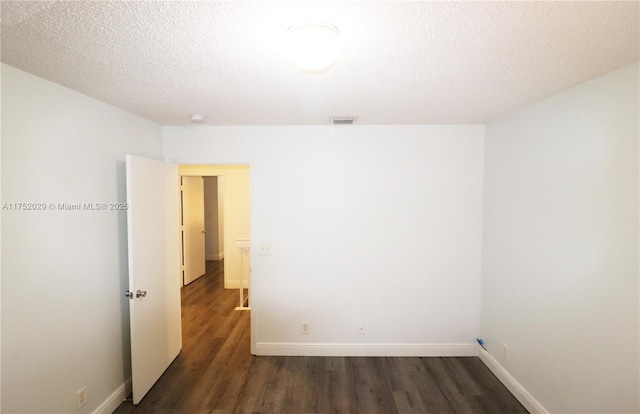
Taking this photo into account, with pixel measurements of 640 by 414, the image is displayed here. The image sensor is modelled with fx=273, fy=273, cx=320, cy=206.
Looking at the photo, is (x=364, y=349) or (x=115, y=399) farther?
(x=364, y=349)

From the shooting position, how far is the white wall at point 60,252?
149 centimetres

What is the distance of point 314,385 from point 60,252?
219 centimetres

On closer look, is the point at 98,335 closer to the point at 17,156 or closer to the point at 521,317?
the point at 17,156

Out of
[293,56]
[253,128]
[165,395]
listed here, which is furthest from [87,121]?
[165,395]

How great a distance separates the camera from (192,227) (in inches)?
213

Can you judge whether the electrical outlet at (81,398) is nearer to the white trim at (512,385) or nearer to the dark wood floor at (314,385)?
the dark wood floor at (314,385)

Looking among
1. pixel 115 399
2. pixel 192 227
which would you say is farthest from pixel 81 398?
pixel 192 227

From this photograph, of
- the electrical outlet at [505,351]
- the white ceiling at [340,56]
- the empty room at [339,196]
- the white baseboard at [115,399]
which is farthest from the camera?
the electrical outlet at [505,351]

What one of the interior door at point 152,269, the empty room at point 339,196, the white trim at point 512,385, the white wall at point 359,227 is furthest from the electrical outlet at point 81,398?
the white trim at point 512,385

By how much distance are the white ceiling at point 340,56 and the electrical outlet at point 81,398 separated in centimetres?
206

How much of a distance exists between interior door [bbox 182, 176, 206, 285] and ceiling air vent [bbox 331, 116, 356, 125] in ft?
11.9

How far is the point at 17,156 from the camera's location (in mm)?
1505

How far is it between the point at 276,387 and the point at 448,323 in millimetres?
1846

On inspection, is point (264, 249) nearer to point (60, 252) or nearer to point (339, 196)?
point (339, 196)
